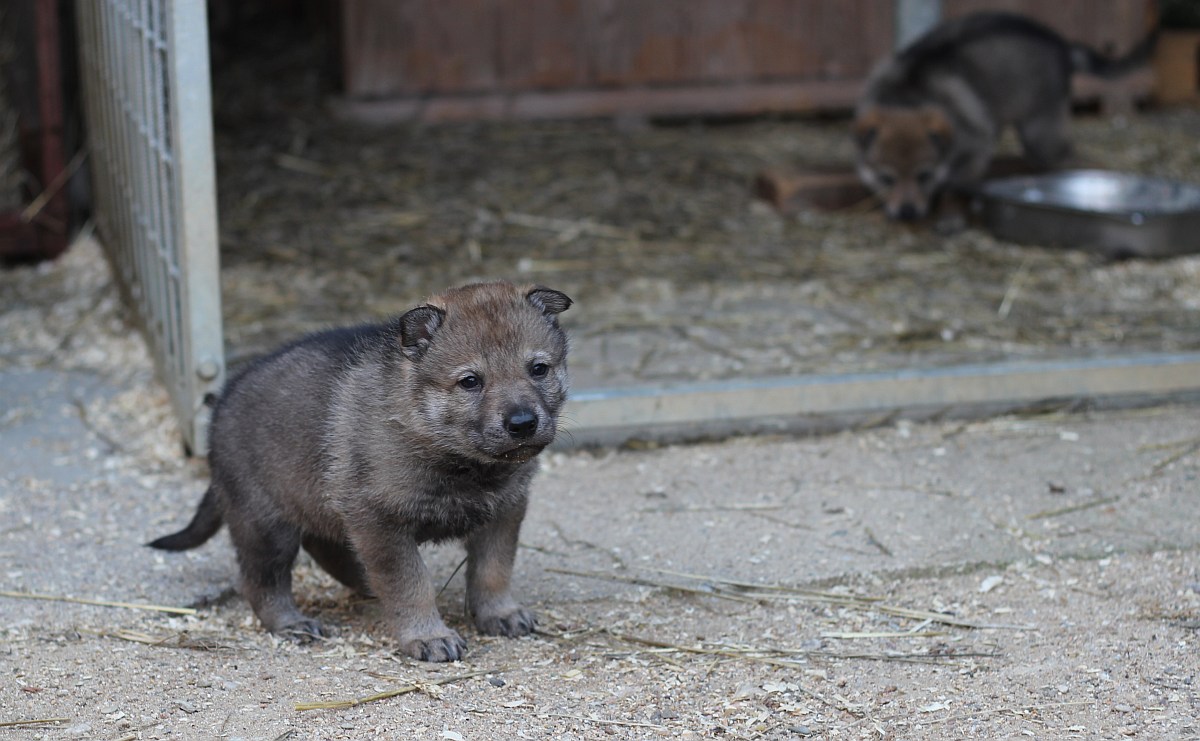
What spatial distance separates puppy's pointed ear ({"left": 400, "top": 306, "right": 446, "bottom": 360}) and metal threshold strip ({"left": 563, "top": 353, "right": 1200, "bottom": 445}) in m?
1.68

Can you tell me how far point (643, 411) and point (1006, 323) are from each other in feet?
7.16

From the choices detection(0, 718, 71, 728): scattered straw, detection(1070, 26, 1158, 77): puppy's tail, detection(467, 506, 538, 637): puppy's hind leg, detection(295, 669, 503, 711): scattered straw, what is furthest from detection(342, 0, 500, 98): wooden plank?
detection(0, 718, 71, 728): scattered straw

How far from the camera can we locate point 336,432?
404 centimetres

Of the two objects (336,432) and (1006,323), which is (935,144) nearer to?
(1006,323)

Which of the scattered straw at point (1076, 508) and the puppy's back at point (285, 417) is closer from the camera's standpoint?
the puppy's back at point (285, 417)

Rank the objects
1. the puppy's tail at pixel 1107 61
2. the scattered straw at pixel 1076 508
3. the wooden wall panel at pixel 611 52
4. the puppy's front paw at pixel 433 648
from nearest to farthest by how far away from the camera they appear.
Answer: the puppy's front paw at pixel 433 648 < the scattered straw at pixel 1076 508 < the puppy's tail at pixel 1107 61 < the wooden wall panel at pixel 611 52

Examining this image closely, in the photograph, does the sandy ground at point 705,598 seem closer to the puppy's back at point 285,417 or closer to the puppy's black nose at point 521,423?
the puppy's back at point 285,417

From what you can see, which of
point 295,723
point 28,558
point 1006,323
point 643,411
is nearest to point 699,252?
point 1006,323

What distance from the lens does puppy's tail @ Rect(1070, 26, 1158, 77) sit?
32.9 ft

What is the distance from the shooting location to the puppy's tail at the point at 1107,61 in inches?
395

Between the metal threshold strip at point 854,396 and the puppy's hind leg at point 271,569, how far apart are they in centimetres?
160

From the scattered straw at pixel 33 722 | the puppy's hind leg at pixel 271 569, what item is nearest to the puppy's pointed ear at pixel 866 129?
the puppy's hind leg at pixel 271 569

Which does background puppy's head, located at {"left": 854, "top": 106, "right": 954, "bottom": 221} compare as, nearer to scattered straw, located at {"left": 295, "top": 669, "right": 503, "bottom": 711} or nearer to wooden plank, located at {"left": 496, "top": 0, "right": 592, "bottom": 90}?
wooden plank, located at {"left": 496, "top": 0, "right": 592, "bottom": 90}

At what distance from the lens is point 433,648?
3975 mm
